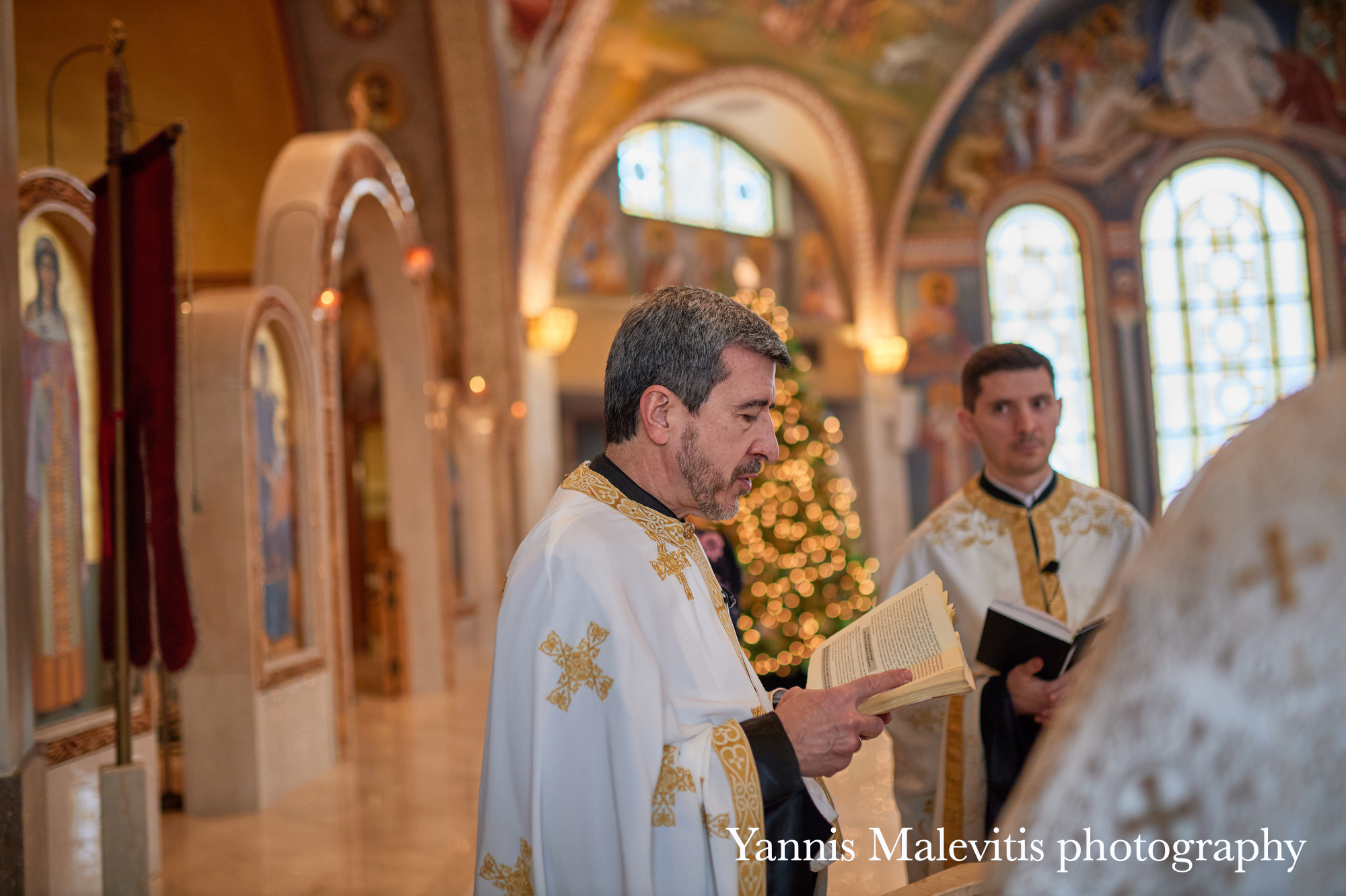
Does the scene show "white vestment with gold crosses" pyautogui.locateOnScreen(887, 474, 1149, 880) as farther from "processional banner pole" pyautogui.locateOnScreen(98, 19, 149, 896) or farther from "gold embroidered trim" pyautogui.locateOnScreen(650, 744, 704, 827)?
"processional banner pole" pyautogui.locateOnScreen(98, 19, 149, 896)

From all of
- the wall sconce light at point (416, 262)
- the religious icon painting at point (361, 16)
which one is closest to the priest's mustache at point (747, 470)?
the wall sconce light at point (416, 262)

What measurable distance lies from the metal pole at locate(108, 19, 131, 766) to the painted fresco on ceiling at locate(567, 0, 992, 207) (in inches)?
380

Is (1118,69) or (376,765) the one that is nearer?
(376,765)

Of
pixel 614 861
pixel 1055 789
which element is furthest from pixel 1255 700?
pixel 614 861

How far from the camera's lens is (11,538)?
10.6ft

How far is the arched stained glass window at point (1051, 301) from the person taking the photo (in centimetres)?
1722

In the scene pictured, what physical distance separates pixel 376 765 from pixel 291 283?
3.37 m

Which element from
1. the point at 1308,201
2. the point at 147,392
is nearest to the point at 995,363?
the point at 147,392

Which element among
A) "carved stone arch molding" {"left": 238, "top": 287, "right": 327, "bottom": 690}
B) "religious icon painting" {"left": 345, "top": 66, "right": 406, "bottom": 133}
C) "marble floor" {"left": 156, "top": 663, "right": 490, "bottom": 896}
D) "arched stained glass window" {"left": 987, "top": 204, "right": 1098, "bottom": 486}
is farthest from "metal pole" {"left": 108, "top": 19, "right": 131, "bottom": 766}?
"arched stained glass window" {"left": 987, "top": 204, "right": 1098, "bottom": 486}

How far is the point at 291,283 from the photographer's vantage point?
24.4 ft

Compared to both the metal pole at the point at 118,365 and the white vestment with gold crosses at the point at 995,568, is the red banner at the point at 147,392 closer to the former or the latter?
the metal pole at the point at 118,365

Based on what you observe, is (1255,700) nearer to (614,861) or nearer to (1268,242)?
(614,861)

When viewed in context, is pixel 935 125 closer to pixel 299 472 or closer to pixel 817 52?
pixel 817 52

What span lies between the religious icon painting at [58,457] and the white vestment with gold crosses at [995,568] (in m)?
3.62
